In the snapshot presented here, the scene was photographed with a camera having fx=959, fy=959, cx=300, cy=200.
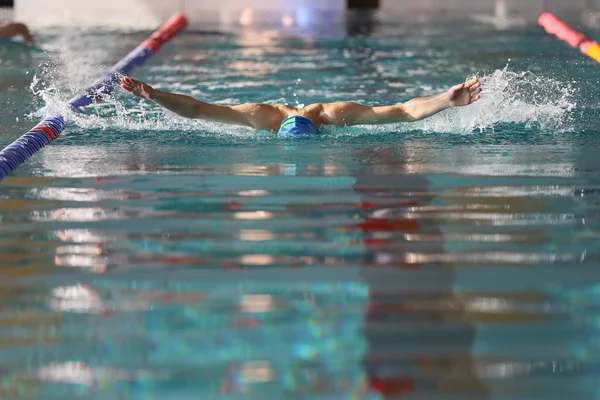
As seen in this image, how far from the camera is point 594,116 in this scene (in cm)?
484

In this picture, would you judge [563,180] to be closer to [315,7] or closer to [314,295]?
[314,295]

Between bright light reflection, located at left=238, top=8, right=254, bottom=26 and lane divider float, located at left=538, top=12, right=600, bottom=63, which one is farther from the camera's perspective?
bright light reflection, located at left=238, top=8, right=254, bottom=26

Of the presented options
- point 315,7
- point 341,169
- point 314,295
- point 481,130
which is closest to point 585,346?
point 314,295

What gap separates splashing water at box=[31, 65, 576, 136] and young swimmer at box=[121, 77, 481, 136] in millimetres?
111

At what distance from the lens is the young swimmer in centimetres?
410

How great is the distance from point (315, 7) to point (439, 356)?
13264 millimetres

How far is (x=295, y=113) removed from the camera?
430 cm

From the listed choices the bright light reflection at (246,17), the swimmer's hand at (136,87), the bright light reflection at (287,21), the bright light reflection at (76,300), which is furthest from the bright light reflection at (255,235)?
the bright light reflection at (246,17)

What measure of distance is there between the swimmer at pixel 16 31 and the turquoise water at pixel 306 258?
391cm

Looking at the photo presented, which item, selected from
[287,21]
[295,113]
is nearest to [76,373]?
[295,113]

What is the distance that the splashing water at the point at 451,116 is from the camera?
450 cm

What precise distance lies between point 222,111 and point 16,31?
5315mm

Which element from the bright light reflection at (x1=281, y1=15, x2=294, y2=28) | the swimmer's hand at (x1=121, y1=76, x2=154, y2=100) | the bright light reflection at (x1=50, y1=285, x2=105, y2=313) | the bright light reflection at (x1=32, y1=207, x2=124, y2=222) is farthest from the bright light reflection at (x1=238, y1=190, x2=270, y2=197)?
the bright light reflection at (x1=281, y1=15, x2=294, y2=28)

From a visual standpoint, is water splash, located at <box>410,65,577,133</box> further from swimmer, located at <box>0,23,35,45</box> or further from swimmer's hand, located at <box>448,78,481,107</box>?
swimmer, located at <box>0,23,35,45</box>
